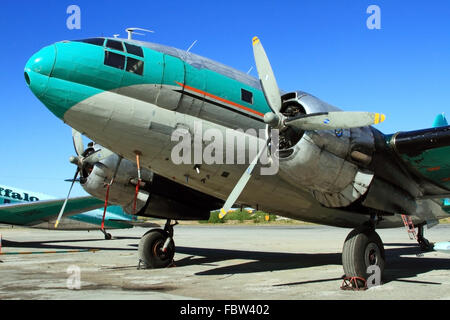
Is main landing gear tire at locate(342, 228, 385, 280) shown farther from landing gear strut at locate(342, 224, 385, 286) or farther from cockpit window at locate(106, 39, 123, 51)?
cockpit window at locate(106, 39, 123, 51)

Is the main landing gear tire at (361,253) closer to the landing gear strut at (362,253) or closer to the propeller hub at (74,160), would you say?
the landing gear strut at (362,253)

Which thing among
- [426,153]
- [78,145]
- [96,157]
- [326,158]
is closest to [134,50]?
[326,158]

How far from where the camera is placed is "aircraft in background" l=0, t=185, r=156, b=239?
2334 cm

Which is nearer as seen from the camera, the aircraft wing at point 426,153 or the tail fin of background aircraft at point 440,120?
the aircraft wing at point 426,153

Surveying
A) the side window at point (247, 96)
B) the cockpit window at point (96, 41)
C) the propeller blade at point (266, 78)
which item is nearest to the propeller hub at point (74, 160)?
the cockpit window at point (96, 41)

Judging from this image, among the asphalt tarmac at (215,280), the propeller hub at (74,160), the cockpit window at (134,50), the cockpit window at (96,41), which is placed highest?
the cockpit window at (96,41)

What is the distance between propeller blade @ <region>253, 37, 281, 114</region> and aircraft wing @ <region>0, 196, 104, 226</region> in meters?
16.1

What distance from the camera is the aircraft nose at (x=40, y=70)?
820cm

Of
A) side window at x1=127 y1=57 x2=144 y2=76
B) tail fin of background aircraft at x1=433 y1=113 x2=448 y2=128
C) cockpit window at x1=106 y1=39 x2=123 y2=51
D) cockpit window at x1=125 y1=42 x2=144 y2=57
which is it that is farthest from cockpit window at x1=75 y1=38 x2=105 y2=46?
tail fin of background aircraft at x1=433 y1=113 x2=448 y2=128

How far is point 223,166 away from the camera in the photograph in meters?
9.82

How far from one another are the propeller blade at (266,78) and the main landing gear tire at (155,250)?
6453 mm

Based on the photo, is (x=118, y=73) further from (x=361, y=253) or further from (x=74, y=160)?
(x=361, y=253)
